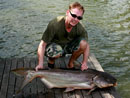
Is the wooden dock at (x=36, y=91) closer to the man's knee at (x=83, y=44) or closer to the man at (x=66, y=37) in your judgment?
the man at (x=66, y=37)

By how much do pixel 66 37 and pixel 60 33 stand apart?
190mm

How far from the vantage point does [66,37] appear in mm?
4543

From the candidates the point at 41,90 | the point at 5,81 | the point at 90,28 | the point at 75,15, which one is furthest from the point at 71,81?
the point at 90,28

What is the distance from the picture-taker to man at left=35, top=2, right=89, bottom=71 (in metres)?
4.08

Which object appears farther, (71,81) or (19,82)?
(19,82)

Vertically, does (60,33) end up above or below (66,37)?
above

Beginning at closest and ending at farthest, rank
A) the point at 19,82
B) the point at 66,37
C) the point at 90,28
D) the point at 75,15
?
1. the point at 75,15
2. the point at 19,82
3. the point at 66,37
4. the point at 90,28

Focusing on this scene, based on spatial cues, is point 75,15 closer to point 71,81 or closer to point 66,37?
point 66,37

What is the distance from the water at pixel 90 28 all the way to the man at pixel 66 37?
138 centimetres

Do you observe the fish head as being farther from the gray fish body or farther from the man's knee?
the man's knee

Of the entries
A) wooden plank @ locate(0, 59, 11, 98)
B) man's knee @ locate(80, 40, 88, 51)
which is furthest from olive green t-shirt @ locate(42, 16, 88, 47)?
wooden plank @ locate(0, 59, 11, 98)

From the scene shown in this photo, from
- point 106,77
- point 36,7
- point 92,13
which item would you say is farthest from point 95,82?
point 36,7

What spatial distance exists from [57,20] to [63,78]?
3.35 feet

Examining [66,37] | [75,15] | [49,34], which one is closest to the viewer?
[75,15]
